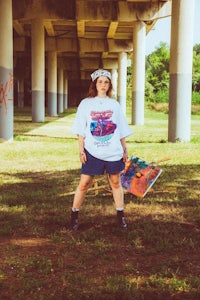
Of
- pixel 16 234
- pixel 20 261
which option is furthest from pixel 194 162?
pixel 20 261

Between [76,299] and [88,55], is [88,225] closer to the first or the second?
[76,299]

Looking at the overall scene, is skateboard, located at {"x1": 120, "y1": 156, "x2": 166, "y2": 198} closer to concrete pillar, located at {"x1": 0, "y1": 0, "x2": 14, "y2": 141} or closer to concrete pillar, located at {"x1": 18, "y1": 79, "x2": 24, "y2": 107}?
concrete pillar, located at {"x1": 0, "y1": 0, "x2": 14, "y2": 141}

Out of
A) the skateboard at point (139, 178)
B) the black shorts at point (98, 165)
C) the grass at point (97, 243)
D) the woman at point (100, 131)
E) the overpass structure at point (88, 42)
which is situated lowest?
the grass at point (97, 243)

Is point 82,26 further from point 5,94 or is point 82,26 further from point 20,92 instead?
point 20,92

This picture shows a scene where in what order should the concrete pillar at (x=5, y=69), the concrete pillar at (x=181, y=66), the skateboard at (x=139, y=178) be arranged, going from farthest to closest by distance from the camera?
the concrete pillar at (x=5, y=69), the concrete pillar at (x=181, y=66), the skateboard at (x=139, y=178)

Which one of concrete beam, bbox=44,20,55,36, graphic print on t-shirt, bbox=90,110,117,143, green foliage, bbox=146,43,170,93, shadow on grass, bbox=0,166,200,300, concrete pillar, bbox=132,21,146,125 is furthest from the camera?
green foliage, bbox=146,43,170,93

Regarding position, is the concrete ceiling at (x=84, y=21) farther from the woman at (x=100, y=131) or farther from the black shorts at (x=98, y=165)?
the black shorts at (x=98, y=165)

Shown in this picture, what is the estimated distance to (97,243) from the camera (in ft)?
15.7

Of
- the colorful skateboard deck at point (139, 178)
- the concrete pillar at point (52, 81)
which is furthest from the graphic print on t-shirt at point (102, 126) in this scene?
the concrete pillar at point (52, 81)

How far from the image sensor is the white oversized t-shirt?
16.5 feet

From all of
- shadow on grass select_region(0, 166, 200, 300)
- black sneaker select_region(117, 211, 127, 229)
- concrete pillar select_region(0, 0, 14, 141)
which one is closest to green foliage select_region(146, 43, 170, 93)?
concrete pillar select_region(0, 0, 14, 141)

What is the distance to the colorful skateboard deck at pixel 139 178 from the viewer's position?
6696 millimetres

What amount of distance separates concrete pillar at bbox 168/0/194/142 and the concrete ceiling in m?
11.2

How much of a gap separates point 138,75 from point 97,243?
23096 millimetres
